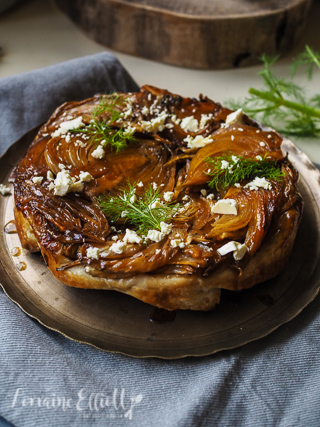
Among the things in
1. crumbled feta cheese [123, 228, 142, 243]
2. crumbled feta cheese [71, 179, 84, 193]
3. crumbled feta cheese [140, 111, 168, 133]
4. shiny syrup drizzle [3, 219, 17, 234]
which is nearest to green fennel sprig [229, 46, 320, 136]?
crumbled feta cheese [140, 111, 168, 133]

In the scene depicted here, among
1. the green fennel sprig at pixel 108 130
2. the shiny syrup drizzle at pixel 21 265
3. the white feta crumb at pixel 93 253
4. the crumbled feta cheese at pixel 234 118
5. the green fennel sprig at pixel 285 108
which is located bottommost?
the shiny syrup drizzle at pixel 21 265

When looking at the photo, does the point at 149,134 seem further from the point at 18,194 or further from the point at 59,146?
the point at 18,194

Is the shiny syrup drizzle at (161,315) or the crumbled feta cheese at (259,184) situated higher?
the crumbled feta cheese at (259,184)

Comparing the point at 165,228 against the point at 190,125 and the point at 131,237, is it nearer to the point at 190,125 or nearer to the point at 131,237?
the point at 131,237

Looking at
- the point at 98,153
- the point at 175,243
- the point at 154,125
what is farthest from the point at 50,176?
the point at 175,243

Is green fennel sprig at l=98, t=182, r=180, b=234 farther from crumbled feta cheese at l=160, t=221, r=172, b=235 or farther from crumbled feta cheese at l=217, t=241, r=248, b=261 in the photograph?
crumbled feta cheese at l=217, t=241, r=248, b=261

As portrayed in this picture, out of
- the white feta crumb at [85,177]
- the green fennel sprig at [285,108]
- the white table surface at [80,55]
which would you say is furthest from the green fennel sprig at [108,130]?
the white table surface at [80,55]

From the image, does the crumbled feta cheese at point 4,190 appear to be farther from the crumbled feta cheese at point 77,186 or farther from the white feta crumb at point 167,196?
the white feta crumb at point 167,196
